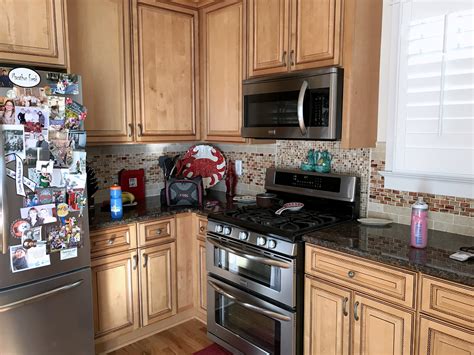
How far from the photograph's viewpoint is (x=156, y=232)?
2.62 meters

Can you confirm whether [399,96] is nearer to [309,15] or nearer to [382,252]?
[309,15]

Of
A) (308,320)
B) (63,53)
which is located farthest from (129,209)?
(308,320)

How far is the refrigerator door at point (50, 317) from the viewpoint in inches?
75.4

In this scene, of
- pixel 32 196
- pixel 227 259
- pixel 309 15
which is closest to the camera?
pixel 32 196

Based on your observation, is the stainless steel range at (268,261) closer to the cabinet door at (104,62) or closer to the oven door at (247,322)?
the oven door at (247,322)

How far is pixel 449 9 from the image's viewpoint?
76.2 inches

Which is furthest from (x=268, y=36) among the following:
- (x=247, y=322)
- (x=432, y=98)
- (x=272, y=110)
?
(x=247, y=322)

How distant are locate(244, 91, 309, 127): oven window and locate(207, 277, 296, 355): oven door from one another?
3.37 feet

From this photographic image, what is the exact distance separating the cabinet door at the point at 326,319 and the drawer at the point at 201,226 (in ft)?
2.91

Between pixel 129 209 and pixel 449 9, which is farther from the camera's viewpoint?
pixel 129 209

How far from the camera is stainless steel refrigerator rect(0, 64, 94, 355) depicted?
1808mm

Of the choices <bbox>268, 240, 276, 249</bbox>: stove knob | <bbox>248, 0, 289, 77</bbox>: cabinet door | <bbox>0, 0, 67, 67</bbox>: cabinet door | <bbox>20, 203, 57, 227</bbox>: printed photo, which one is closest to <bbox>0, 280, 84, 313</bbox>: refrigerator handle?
<bbox>20, 203, 57, 227</bbox>: printed photo

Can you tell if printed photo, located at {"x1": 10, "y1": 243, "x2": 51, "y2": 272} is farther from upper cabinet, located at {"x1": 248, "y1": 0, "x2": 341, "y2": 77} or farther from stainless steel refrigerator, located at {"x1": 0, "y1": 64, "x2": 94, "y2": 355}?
upper cabinet, located at {"x1": 248, "y1": 0, "x2": 341, "y2": 77}

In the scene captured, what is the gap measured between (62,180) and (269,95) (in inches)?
49.9
